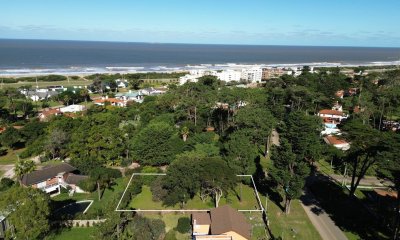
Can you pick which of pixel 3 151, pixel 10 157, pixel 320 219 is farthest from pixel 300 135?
pixel 3 151

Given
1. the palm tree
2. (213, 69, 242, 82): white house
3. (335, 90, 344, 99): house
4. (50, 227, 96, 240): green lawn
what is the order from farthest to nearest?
1. (213, 69, 242, 82): white house
2. (335, 90, 344, 99): house
3. the palm tree
4. (50, 227, 96, 240): green lawn

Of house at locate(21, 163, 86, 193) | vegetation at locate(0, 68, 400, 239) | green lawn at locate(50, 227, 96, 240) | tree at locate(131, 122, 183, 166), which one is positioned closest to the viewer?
green lawn at locate(50, 227, 96, 240)

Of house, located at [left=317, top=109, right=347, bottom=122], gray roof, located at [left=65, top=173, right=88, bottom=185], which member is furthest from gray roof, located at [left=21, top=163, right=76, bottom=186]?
house, located at [left=317, top=109, right=347, bottom=122]

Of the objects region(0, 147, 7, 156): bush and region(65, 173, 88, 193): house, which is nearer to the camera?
A: region(65, 173, 88, 193): house

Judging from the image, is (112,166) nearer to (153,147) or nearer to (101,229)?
(153,147)

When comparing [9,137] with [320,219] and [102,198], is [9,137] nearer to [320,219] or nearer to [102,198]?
[102,198]

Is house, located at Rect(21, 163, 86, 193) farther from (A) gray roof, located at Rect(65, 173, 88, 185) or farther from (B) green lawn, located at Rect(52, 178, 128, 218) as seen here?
(B) green lawn, located at Rect(52, 178, 128, 218)

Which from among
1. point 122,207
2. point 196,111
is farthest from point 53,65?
point 122,207
